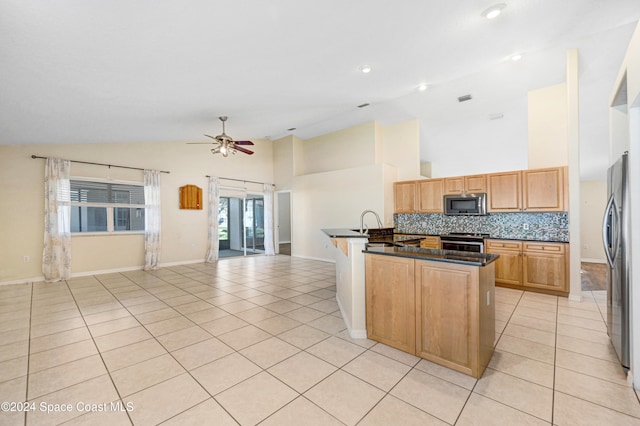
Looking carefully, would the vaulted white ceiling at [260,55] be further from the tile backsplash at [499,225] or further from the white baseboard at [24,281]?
the white baseboard at [24,281]

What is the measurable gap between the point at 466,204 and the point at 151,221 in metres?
7.00

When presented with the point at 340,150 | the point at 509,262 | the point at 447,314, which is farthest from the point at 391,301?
the point at 340,150

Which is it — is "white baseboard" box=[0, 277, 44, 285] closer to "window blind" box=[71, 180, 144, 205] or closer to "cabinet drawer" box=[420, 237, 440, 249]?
"window blind" box=[71, 180, 144, 205]

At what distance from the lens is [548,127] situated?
4.77 meters

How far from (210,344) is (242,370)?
2.15 ft

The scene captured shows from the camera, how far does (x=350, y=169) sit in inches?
278

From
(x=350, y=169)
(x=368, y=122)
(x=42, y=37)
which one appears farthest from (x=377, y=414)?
(x=368, y=122)

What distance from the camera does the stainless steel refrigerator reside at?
2.11 m

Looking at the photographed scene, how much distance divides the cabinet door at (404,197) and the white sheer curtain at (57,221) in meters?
7.06

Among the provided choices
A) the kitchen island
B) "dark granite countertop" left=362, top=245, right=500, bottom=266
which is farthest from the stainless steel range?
"dark granite countertop" left=362, top=245, right=500, bottom=266

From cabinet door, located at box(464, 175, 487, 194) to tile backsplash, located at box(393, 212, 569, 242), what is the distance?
528mm

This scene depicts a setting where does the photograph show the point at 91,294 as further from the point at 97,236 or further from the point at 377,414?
the point at 377,414

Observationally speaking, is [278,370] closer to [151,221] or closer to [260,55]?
[260,55]

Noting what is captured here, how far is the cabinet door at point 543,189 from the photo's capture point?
4.27 m
